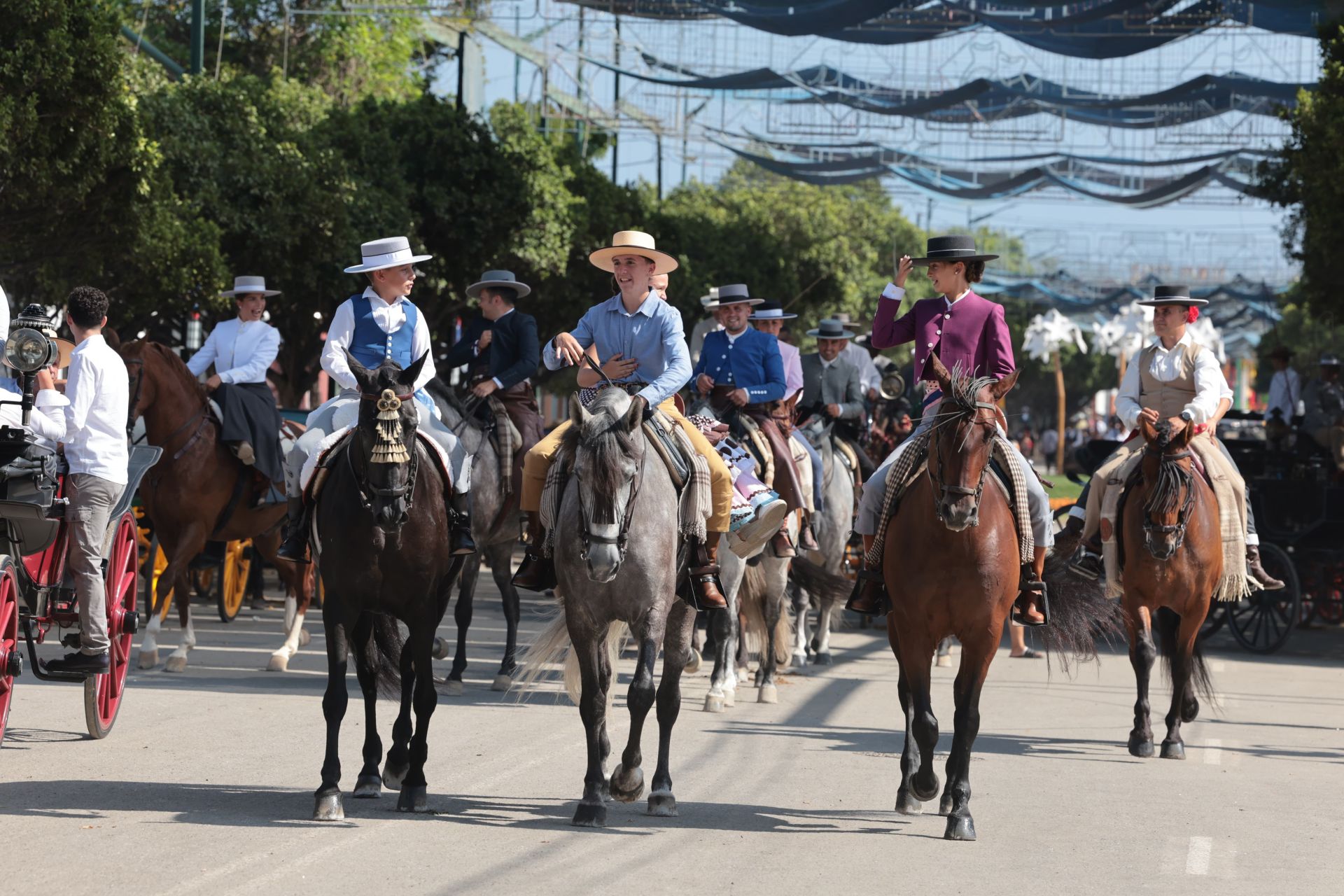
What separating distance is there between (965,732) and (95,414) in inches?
189

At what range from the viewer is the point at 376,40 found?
176 feet

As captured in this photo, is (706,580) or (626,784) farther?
(706,580)

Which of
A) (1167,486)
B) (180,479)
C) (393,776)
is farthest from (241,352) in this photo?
(1167,486)

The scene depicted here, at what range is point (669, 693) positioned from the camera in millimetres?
8805

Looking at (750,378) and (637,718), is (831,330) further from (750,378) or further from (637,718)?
(637,718)

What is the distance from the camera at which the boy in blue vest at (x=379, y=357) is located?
28.8 feet

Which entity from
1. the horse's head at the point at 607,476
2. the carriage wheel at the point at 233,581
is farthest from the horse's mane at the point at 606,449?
the carriage wheel at the point at 233,581

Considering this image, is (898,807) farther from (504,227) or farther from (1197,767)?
(504,227)

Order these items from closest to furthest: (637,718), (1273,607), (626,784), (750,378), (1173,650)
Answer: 1. (637,718)
2. (626,784)
3. (1173,650)
4. (750,378)
5. (1273,607)

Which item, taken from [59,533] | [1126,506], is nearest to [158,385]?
[59,533]

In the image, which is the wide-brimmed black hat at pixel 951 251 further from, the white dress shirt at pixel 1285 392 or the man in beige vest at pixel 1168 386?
the white dress shirt at pixel 1285 392

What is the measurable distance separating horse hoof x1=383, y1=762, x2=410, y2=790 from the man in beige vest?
17.5 feet

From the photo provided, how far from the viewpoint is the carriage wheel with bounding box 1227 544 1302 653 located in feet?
57.0

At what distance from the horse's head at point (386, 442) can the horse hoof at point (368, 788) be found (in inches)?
50.4
